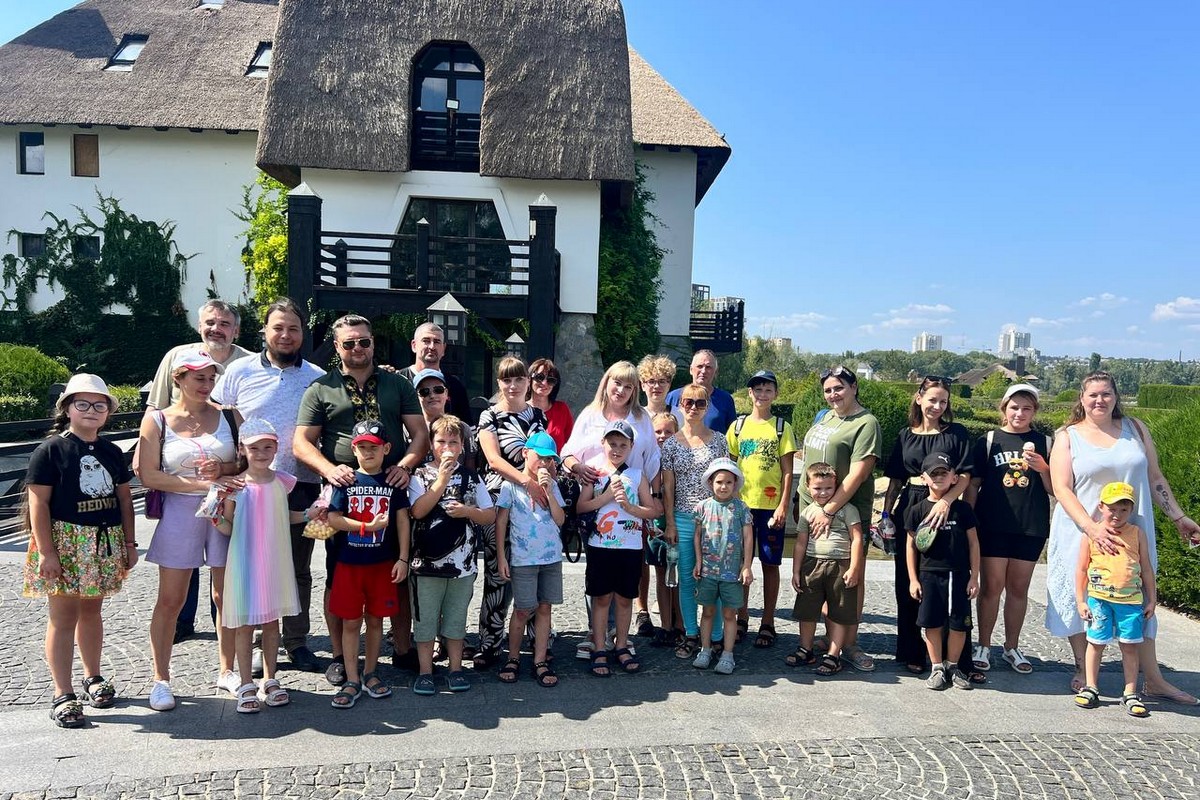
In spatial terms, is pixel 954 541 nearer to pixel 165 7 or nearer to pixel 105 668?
pixel 105 668

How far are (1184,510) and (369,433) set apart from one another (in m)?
6.68

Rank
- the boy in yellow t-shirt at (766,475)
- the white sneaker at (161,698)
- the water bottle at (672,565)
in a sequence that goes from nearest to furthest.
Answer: the white sneaker at (161,698)
the water bottle at (672,565)
the boy in yellow t-shirt at (766,475)

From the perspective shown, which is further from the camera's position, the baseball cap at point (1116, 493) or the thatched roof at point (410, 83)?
the thatched roof at point (410, 83)

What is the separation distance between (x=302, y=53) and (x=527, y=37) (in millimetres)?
4367

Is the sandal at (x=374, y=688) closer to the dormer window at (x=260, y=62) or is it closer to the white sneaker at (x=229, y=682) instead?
the white sneaker at (x=229, y=682)

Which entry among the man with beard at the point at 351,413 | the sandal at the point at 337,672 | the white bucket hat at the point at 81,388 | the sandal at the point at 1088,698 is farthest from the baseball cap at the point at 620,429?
the sandal at the point at 1088,698

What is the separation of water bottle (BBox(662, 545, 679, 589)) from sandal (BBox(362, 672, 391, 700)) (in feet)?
6.07

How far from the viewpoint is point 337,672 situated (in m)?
4.32

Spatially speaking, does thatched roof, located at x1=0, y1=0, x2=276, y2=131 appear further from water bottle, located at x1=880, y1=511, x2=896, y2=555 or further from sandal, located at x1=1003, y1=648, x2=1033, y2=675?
sandal, located at x1=1003, y1=648, x2=1033, y2=675

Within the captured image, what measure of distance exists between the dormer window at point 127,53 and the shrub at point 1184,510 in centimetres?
2433

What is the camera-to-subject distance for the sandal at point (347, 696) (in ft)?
13.0

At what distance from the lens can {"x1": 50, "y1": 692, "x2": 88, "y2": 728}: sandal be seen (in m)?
3.65

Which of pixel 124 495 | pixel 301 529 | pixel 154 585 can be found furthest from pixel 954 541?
pixel 154 585

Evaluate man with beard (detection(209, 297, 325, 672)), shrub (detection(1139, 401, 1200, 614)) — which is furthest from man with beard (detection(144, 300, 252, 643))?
shrub (detection(1139, 401, 1200, 614))
